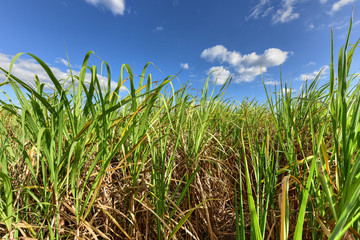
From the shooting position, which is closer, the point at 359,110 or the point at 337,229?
the point at 337,229

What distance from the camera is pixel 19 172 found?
934 mm

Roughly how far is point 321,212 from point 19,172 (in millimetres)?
1392

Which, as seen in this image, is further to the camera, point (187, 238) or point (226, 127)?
point (226, 127)

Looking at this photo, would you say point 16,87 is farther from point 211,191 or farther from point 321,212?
point 321,212

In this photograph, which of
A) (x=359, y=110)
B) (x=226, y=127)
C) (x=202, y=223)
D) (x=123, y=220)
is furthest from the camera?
(x=226, y=127)

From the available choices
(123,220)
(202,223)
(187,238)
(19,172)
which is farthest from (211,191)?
(19,172)

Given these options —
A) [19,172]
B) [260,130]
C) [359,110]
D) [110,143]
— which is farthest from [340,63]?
[19,172]

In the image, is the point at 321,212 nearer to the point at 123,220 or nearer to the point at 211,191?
the point at 211,191

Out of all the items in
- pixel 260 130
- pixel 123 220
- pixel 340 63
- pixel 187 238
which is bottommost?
pixel 187 238

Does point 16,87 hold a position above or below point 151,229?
above

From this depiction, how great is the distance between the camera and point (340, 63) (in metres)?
0.64

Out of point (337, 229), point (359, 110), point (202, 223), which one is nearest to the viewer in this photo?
point (337, 229)

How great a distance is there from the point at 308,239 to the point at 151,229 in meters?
0.69

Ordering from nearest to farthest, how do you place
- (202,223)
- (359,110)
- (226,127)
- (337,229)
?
(337,229) → (359,110) → (202,223) → (226,127)
